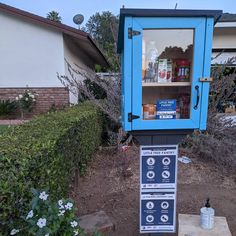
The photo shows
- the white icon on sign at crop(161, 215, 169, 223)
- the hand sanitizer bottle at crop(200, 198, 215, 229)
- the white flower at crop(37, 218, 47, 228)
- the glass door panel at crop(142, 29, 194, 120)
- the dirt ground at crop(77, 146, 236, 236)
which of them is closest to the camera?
the white flower at crop(37, 218, 47, 228)

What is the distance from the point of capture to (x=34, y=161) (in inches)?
79.0

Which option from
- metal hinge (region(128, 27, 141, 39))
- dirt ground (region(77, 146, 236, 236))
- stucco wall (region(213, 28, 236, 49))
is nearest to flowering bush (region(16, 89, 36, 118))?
dirt ground (region(77, 146, 236, 236))

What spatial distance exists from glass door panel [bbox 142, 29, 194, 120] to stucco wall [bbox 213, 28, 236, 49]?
26.4 ft

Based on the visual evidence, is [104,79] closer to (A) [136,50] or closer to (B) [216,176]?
(B) [216,176]

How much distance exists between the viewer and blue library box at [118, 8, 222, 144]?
6.79 feet

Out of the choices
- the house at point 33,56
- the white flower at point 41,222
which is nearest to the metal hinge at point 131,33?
the white flower at point 41,222

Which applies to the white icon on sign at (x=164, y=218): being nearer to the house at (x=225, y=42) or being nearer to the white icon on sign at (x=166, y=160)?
the white icon on sign at (x=166, y=160)

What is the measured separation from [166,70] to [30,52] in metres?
7.76

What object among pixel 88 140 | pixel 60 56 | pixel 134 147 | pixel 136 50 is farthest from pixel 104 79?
pixel 136 50

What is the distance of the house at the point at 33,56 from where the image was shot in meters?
8.98

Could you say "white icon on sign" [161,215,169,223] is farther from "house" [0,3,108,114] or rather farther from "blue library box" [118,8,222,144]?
"house" [0,3,108,114]

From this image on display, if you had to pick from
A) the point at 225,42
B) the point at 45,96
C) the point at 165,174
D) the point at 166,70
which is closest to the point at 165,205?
the point at 165,174

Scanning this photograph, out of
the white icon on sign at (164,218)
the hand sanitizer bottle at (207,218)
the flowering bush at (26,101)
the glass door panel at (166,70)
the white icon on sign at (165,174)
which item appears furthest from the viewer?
the flowering bush at (26,101)

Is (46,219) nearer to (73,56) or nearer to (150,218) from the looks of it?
(150,218)
